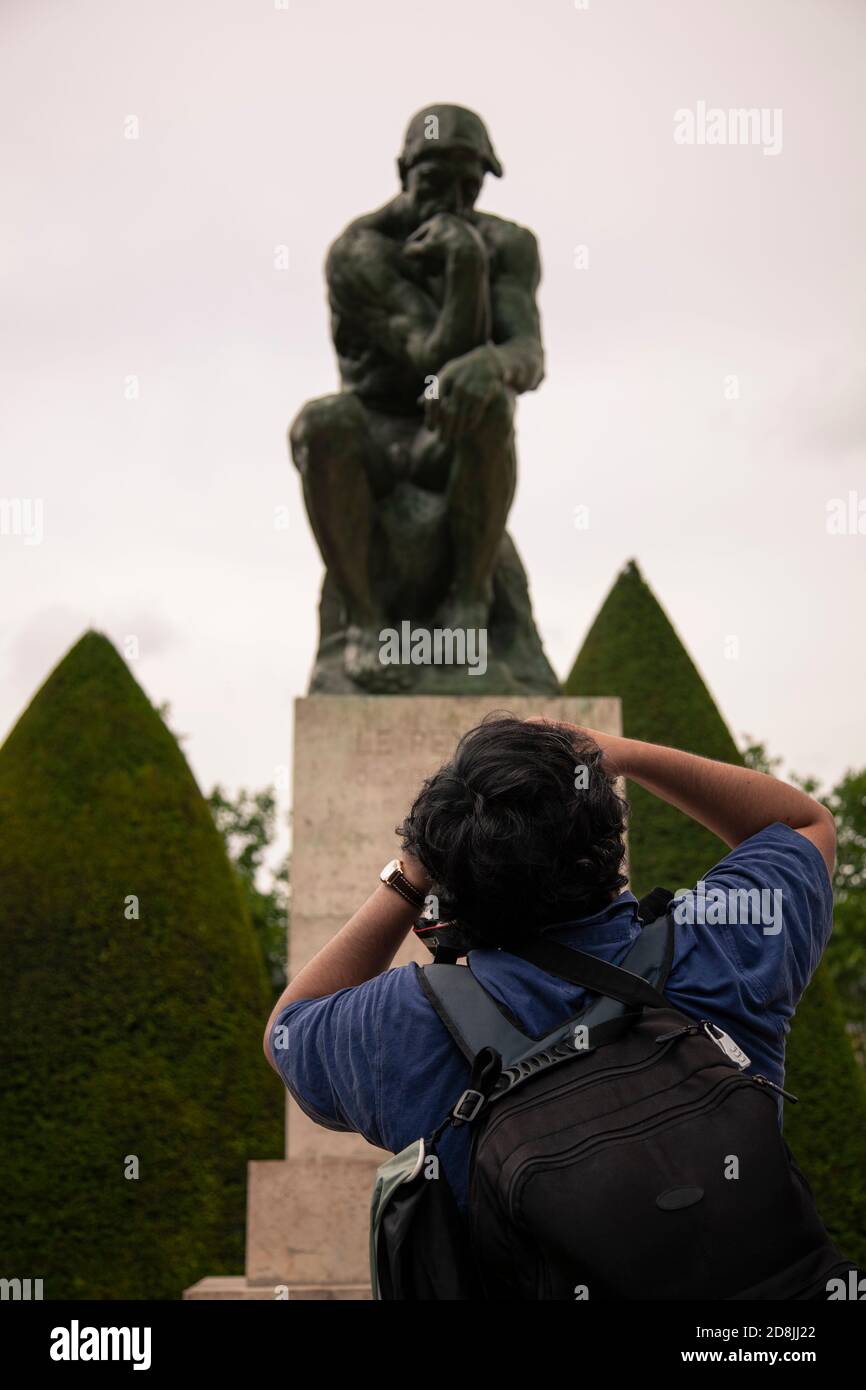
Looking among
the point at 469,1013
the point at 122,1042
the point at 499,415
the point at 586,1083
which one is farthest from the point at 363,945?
the point at 122,1042

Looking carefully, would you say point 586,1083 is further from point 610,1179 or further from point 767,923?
point 767,923

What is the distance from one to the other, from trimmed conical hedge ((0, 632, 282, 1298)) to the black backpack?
21.1 feet

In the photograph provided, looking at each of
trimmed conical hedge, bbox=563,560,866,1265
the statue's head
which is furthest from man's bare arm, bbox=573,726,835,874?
trimmed conical hedge, bbox=563,560,866,1265

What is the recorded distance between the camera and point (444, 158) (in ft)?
18.2

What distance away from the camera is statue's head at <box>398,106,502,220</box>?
18.1 feet

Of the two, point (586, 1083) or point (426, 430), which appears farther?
point (426, 430)

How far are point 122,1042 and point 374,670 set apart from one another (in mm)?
3389

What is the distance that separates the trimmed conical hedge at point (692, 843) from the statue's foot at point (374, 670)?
77.9 inches

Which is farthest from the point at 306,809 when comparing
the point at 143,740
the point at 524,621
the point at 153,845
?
the point at 143,740

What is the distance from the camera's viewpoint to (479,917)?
60.7 inches

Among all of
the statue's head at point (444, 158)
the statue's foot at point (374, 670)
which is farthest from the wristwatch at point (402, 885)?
the statue's head at point (444, 158)

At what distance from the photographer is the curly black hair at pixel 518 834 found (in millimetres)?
1508
